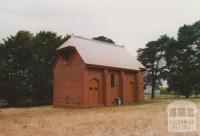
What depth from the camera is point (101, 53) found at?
43.5 meters

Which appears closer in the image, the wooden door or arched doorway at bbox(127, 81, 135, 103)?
the wooden door

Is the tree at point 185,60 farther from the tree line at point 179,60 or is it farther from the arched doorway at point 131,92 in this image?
the arched doorway at point 131,92

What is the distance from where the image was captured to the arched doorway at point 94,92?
38812mm

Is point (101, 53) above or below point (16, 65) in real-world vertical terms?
above

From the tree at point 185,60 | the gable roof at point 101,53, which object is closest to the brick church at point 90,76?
→ the gable roof at point 101,53

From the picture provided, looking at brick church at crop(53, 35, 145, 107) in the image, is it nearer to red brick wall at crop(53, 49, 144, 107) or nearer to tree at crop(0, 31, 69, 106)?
red brick wall at crop(53, 49, 144, 107)

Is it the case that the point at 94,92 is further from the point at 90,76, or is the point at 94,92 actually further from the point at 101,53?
the point at 101,53

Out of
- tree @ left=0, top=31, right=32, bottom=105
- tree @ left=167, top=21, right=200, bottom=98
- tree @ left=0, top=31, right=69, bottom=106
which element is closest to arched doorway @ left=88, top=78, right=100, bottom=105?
tree @ left=0, top=31, right=69, bottom=106

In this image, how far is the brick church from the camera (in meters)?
38.5

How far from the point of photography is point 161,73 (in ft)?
231

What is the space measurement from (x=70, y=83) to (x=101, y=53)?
263 inches

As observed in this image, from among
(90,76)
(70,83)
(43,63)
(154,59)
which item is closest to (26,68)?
(43,63)

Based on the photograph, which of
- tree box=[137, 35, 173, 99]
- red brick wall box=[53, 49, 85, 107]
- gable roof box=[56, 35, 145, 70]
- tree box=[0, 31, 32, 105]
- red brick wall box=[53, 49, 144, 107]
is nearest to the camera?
red brick wall box=[53, 49, 144, 107]

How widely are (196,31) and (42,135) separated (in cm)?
5675
